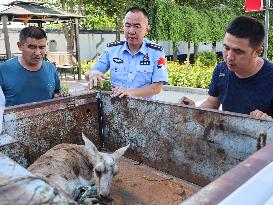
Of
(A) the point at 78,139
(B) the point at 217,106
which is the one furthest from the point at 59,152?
(B) the point at 217,106

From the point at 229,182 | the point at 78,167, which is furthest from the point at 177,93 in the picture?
the point at 229,182

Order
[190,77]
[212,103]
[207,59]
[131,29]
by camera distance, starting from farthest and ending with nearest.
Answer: [207,59] < [190,77] < [131,29] < [212,103]

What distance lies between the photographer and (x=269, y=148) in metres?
1.38

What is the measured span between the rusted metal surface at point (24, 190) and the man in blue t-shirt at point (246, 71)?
67.8 inches

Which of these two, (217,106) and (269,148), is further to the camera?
(217,106)

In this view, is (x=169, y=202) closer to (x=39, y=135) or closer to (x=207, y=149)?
(x=207, y=149)

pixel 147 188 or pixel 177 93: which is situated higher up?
pixel 147 188

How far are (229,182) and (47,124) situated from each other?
2107 millimetres

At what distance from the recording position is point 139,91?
11.4 feet

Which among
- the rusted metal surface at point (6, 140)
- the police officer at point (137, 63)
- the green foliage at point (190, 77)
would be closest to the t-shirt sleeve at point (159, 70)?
the police officer at point (137, 63)

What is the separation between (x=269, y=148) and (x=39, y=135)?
1993 millimetres

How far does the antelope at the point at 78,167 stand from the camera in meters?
2.21

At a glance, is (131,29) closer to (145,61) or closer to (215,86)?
(145,61)

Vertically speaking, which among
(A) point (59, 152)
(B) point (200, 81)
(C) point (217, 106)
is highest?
(C) point (217, 106)
